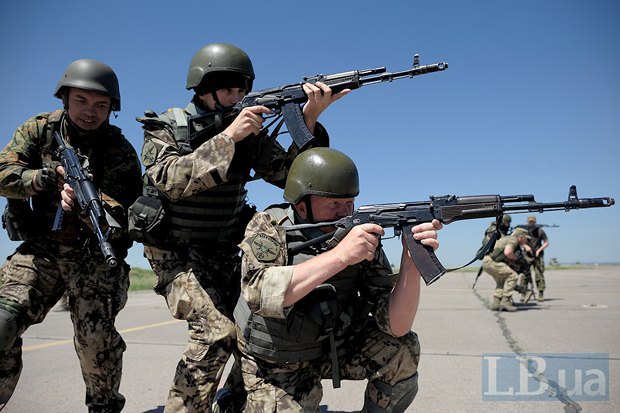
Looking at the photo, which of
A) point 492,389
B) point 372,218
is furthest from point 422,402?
point 372,218

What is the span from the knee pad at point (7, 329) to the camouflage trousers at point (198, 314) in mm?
898

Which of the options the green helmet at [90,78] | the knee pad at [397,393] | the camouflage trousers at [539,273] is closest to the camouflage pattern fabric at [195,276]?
the green helmet at [90,78]

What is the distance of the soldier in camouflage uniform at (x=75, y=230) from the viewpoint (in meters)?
3.13

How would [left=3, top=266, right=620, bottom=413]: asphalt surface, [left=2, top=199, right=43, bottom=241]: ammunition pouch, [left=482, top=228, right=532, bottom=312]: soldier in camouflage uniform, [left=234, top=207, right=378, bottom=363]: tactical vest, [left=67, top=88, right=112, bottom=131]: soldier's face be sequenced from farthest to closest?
[left=482, top=228, right=532, bottom=312]: soldier in camouflage uniform, [left=3, top=266, right=620, bottom=413]: asphalt surface, [left=67, top=88, right=112, bottom=131]: soldier's face, [left=2, top=199, right=43, bottom=241]: ammunition pouch, [left=234, top=207, right=378, bottom=363]: tactical vest

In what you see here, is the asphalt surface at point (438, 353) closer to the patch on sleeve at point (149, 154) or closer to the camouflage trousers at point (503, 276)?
the camouflage trousers at point (503, 276)

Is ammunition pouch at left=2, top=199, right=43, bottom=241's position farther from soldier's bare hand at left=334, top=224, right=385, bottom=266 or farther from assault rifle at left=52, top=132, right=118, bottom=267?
soldier's bare hand at left=334, top=224, right=385, bottom=266

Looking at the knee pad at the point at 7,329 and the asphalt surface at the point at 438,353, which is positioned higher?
the knee pad at the point at 7,329

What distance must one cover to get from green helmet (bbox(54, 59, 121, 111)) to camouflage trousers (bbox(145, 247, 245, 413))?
1224mm

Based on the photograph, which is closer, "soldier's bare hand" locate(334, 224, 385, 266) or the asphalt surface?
"soldier's bare hand" locate(334, 224, 385, 266)

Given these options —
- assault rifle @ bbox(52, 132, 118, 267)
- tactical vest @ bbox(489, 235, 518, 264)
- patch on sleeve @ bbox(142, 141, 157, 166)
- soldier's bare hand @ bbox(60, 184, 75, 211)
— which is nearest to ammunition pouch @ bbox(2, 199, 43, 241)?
assault rifle @ bbox(52, 132, 118, 267)

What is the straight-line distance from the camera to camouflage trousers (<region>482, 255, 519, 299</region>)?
30.5ft

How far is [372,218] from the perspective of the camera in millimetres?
2562

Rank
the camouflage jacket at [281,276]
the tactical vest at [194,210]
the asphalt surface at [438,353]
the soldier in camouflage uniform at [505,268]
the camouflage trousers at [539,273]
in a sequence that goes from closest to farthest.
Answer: the camouflage jacket at [281,276] → the tactical vest at [194,210] → the asphalt surface at [438,353] → the soldier in camouflage uniform at [505,268] → the camouflage trousers at [539,273]

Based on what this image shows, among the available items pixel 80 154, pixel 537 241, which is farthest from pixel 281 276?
pixel 537 241
